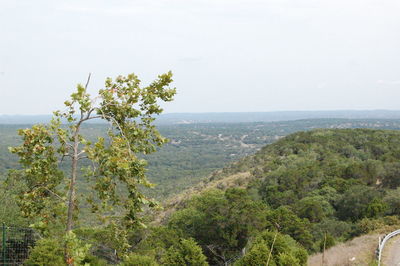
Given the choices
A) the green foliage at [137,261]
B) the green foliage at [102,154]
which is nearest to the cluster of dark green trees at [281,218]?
the green foliage at [137,261]

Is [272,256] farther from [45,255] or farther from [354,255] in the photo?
[45,255]

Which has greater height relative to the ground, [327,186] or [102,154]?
[102,154]

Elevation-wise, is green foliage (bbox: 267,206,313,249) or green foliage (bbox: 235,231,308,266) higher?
green foliage (bbox: 235,231,308,266)

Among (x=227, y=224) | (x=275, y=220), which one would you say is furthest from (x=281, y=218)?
(x=227, y=224)

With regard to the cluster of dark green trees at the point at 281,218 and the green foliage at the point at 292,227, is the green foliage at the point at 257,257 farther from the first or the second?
the green foliage at the point at 292,227

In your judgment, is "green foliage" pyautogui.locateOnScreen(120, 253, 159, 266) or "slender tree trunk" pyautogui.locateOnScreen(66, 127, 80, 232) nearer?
"slender tree trunk" pyautogui.locateOnScreen(66, 127, 80, 232)

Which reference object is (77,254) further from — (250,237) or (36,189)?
(250,237)

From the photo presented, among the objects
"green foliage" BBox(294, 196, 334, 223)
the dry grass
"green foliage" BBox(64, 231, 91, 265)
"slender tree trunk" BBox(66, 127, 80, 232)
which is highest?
"slender tree trunk" BBox(66, 127, 80, 232)

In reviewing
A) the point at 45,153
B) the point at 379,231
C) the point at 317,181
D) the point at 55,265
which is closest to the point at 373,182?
the point at 317,181

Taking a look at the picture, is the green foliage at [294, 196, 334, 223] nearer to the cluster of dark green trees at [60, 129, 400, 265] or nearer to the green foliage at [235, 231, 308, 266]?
the cluster of dark green trees at [60, 129, 400, 265]

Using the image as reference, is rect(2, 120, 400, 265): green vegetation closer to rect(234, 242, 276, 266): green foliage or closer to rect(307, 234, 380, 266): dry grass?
rect(234, 242, 276, 266): green foliage

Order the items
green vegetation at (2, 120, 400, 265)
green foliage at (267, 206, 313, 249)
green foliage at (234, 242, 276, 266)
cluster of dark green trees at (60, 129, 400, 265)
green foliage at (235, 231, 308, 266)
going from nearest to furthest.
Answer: green foliage at (235, 231, 308, 266) < green foliage at (234, 242, 276, 266) < green vegetation at (2, 120, 400, 265) < cluster of dark green trees at (60, 129, 400, 265) < green foliage at (267, 206, 313, 249)

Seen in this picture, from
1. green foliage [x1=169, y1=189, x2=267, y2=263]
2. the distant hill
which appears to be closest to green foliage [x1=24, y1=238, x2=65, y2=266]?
the distant hill

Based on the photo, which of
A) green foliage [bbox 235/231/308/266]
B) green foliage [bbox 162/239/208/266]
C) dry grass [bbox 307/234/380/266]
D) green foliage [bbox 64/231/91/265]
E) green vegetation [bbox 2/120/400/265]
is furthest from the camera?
green vegetation [bbox 2/120/400/265]
